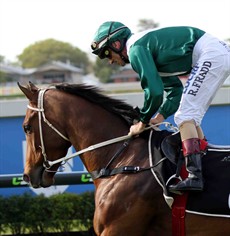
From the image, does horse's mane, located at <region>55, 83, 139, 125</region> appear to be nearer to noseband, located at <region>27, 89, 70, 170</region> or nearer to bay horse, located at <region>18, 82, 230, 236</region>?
bay horse, located at <region>18, 82, 230, 236</region>

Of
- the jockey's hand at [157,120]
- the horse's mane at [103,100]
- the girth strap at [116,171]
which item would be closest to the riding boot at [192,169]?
the girth strap at [116,171]

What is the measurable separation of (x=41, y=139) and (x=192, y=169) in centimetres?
122

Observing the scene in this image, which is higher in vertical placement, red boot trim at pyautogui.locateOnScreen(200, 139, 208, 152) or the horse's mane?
the horse's mane

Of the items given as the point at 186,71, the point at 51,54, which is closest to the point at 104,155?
the point at 186,71

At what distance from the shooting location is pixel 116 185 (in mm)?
4238

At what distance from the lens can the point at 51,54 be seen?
384 ft

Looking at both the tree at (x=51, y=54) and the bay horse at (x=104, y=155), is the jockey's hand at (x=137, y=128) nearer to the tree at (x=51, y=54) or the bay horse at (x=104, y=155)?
the bay horse at (x=104, y=155)

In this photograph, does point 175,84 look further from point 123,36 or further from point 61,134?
point 61,134

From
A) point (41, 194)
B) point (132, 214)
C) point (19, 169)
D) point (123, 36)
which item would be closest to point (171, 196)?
point (132, 214)

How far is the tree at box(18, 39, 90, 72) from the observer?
111375 millimetres

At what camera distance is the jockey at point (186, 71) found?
405 cm

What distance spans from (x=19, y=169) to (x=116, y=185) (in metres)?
4.11

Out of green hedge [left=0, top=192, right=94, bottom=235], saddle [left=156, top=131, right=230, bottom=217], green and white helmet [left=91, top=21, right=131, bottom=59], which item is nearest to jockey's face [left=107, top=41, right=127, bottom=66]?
green and white helmet [left=91, top=21, right=131, bottom=59]

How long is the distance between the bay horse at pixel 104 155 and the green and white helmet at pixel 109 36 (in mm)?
376
